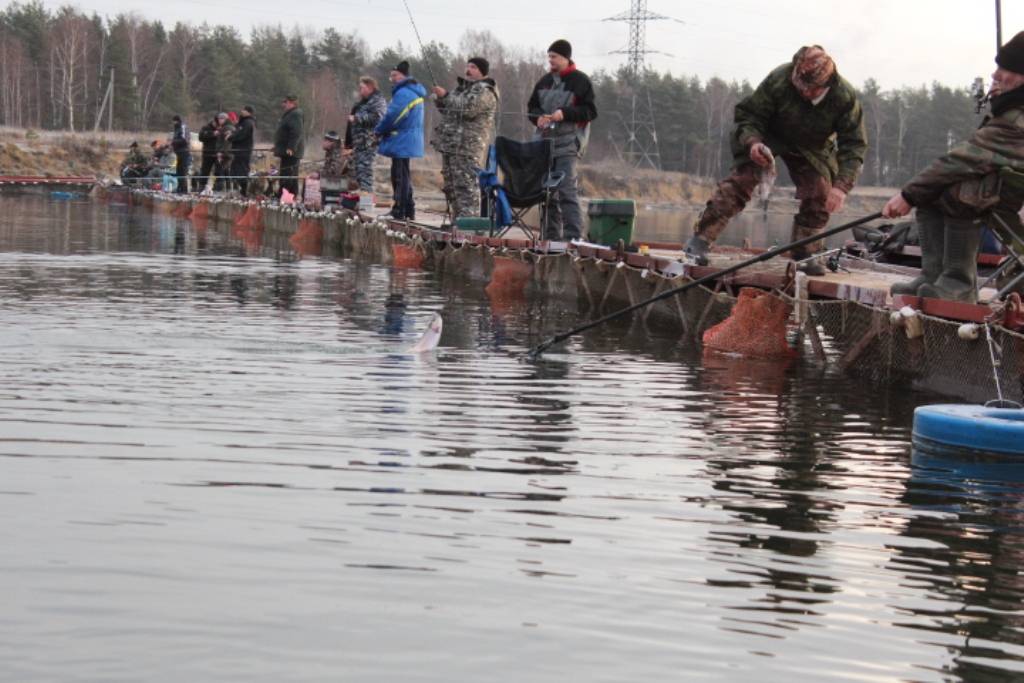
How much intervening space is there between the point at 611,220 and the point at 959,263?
6769 mm

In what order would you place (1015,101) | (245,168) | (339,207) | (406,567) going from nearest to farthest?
(406,567), (1015,101), (339,207), (245,168)

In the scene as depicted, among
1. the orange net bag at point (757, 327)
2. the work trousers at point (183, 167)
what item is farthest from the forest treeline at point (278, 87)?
the orange net bag at point (757, 327)

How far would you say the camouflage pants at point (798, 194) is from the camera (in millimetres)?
11320

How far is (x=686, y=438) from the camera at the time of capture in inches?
282

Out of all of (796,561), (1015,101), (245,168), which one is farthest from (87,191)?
(796,561)

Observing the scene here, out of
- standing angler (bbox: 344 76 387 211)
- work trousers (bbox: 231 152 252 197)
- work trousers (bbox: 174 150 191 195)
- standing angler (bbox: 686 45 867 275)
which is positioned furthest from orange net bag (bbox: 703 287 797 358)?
work trousers (bbox: 174 150 191 195)

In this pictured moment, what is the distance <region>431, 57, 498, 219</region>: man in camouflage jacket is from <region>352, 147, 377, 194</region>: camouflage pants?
12.7ft

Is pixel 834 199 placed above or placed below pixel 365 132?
below

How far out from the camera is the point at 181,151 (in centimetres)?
3484

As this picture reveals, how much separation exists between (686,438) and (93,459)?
261 centimetres

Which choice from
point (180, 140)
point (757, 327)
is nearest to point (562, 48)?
point (757, 327)

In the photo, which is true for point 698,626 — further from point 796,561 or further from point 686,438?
point 686,438

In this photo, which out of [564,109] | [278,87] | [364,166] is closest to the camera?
[564,109]

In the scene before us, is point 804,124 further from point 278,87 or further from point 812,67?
point 278,87
